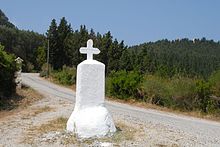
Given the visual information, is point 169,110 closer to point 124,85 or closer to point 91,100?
point 124,85

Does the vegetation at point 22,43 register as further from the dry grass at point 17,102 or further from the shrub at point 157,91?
the shrub at point 157,91

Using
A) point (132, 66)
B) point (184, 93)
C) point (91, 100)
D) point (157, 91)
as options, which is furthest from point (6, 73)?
point (132, 66)

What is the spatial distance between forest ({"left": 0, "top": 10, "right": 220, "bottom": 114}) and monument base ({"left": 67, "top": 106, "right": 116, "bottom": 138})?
10.2 meters

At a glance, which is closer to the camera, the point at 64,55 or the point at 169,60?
the point at 64,55

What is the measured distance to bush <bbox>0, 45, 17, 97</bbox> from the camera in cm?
2106

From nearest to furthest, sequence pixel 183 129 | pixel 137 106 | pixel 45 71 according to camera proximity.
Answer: pixel 183 129, pixel 137 106, pixel 45 71

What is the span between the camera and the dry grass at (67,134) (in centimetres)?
1027

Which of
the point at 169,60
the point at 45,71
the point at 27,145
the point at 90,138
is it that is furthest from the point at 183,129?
the point at 169,60

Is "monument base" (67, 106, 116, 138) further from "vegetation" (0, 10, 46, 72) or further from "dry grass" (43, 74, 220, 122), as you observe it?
"vegetation" (0, 10, 46, 72)

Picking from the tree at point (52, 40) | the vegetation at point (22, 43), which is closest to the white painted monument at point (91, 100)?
the tree at point (52, 40)

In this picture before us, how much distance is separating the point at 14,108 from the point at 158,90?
8882mm

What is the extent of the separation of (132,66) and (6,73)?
28196 millimetres

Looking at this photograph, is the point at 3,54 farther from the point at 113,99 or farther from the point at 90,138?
the point at 90,138

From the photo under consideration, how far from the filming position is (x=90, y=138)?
1060cm
